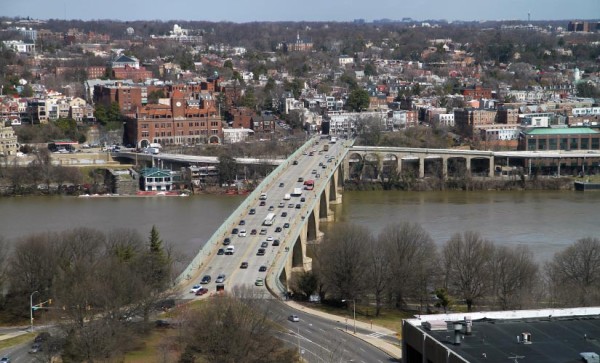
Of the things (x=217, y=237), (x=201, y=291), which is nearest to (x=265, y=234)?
(x=217, y=237)

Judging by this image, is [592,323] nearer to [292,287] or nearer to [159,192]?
[292,287]

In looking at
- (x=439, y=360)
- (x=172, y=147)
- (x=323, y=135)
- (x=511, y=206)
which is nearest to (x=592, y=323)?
(x=439, y=360)

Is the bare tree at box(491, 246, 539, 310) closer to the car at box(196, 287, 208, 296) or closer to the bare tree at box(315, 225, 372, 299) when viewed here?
the bare tree at box(315, 225, 372, 299)

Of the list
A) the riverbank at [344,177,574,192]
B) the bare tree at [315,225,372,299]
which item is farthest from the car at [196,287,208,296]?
the riverbank at [344,177,574,192]

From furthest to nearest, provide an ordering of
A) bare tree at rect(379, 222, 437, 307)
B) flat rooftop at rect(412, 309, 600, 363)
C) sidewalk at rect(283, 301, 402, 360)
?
1. bare tree at rect(379, 222, 437, 307)
2. sidewalk at rect(283, 301, 402, 360)
3. flat rooftop at rect(412, 309, 600, 363)

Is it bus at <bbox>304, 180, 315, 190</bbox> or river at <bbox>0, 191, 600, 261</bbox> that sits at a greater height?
bus at <bbox>304, 180, 315, 190</bbox>

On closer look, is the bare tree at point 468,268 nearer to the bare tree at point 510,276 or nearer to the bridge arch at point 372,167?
the bare tree at point 510,276

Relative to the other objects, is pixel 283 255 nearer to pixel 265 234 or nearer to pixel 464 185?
pixel 265 234

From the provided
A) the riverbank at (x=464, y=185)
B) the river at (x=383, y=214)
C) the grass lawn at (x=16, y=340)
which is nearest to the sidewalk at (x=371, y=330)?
the grass lawn at (x=16, y=340)
